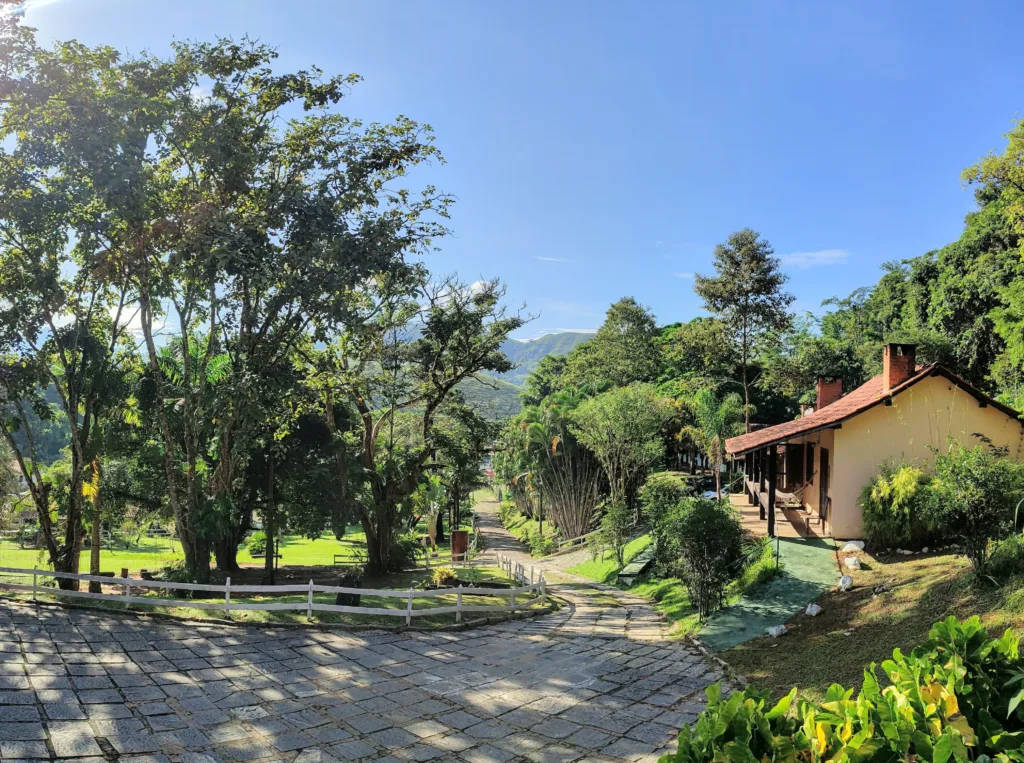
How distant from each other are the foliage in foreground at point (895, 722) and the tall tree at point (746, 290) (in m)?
27.2

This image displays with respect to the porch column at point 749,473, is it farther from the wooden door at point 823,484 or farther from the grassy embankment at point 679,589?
the wooden door at point 823,484

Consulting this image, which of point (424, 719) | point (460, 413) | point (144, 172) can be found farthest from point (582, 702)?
point (460, 413)

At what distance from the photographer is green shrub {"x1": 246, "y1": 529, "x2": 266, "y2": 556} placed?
3886cm

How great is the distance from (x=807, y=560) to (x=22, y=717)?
13.4 metres

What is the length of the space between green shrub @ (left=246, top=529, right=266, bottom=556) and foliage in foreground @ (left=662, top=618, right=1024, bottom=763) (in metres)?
40.3

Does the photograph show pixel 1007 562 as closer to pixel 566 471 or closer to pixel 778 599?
pixel 778 599

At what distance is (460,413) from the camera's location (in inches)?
837

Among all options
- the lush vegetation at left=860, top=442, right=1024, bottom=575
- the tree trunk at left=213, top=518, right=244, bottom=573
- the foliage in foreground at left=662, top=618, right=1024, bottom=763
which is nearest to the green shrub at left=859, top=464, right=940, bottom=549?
the lush vegetation at left=860, top=442, right=1024, bottom=575

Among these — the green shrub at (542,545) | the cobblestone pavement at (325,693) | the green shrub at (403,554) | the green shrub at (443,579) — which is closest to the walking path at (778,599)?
the cobblestone pavement at (325,693)

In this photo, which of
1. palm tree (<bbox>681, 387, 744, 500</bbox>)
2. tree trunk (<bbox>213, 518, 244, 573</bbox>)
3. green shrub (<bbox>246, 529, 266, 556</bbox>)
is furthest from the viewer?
green shrub (<bbox>246, 529, 266, 556</bbox>)

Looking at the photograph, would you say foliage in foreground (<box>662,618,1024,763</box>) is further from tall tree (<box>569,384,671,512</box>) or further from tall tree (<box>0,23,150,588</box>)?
tall tree (<box>569,384,671,512</box>)

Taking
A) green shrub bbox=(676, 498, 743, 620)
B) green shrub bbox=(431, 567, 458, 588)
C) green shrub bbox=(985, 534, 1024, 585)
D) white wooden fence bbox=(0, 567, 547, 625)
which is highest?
green shrub bbox=(985, 534, 1024, 585)

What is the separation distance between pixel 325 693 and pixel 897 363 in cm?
1505

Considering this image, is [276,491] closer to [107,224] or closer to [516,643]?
[107,224]
